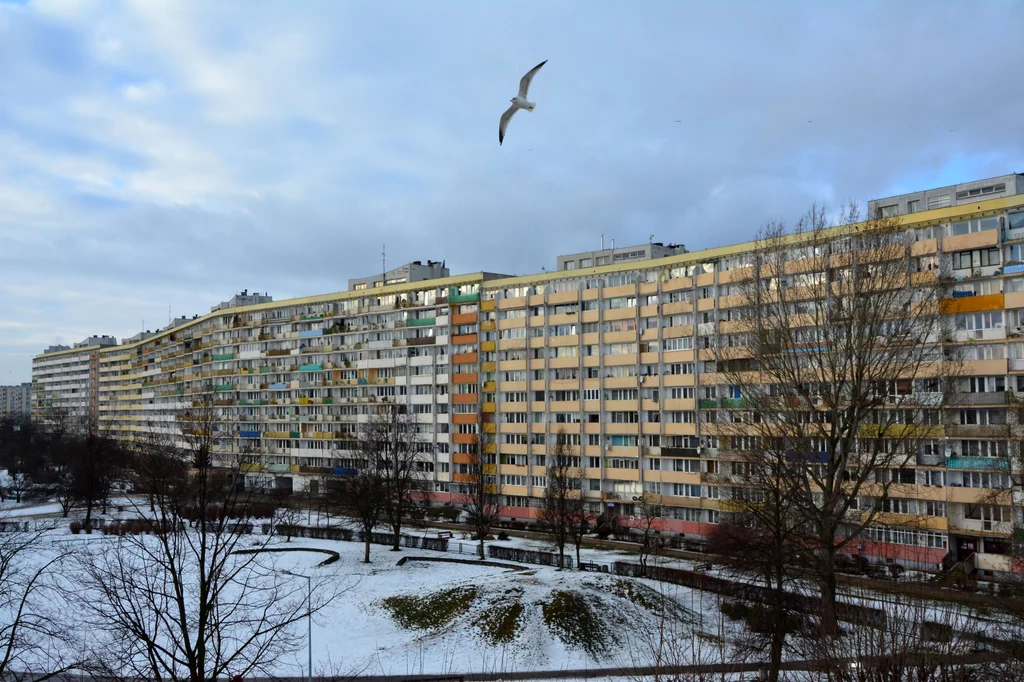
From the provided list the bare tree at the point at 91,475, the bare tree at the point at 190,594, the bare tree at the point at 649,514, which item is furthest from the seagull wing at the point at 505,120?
the bare tree at the point at 91,475

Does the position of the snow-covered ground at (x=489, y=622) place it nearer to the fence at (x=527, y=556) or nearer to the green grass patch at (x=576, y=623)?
the green grass patch at (x=576, y=623)

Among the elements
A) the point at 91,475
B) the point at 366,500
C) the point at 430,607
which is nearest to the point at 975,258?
the point at 430,607

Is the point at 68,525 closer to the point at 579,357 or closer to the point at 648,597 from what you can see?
the point at 579,357

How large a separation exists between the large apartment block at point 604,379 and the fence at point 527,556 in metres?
12.6

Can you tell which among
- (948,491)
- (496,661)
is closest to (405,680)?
(496,661)

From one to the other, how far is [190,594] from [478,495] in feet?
97.6

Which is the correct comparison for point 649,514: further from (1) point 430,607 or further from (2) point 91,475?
(2) point 91,475

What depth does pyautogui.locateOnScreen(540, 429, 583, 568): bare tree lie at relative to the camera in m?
56.7

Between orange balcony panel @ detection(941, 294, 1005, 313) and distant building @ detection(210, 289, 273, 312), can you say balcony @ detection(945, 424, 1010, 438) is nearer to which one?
orange balcony panel @ detection(941, 294, 1005, 313)

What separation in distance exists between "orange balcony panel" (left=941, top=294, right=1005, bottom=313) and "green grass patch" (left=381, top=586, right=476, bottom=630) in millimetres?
38163

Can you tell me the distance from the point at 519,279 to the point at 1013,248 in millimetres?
47166

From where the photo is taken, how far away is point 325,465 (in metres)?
103

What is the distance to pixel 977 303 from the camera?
175ft

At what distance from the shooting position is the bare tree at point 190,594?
59.9ft
